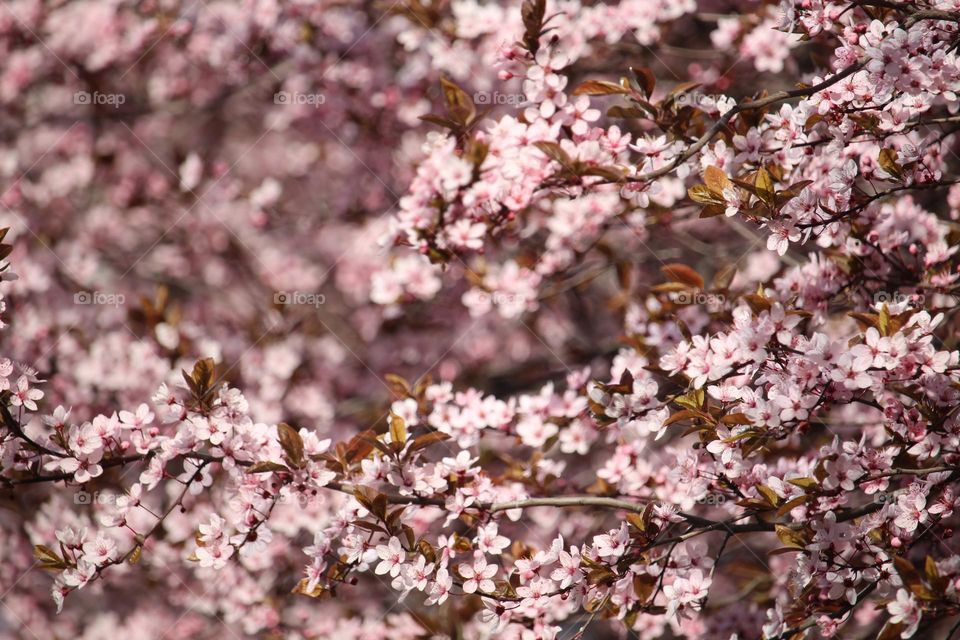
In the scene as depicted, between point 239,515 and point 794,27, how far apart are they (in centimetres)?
215

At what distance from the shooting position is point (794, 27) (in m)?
2.35

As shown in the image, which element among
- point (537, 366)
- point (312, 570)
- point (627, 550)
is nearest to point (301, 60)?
point (537, 366)

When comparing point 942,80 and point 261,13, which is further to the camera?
point 261,13

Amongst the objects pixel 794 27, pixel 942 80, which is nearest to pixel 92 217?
pixel 794 27

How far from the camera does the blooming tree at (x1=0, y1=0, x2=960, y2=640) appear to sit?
7.14 feet

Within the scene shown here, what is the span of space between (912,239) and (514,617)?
181 cm

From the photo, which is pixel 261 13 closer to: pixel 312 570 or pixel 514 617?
pixel 312 570

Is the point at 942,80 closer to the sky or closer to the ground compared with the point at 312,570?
closer to the sky

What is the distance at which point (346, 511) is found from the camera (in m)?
2.32

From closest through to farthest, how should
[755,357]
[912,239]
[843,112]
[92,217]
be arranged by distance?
[755,357]
[843,112]
[912,239]
[92,217]

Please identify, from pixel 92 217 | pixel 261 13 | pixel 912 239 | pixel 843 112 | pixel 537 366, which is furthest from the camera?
pixel 92 217

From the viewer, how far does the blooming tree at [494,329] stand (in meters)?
2.18

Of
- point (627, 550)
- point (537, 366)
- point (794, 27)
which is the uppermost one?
point (794, 27)

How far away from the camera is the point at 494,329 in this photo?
5629mm
